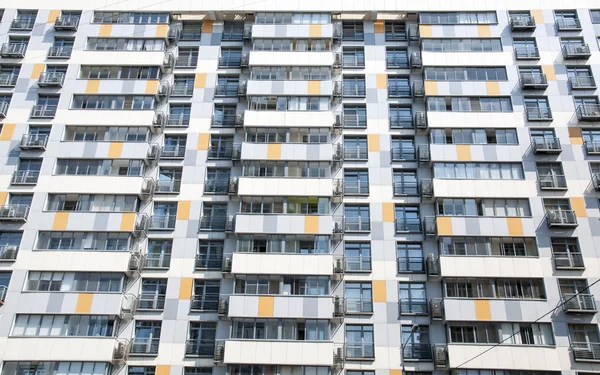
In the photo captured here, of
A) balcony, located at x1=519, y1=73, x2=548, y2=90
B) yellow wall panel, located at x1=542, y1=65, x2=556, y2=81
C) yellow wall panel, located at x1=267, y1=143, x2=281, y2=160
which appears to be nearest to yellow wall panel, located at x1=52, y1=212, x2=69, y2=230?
yellow wall panel, located at x1=267, y1=143, x2=281, y2=160

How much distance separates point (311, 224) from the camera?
3894 centimetres

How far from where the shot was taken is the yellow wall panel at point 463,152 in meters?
40.7

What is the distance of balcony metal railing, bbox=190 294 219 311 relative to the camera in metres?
37.7

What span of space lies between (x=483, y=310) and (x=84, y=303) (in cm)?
2583

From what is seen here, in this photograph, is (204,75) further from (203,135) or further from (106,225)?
(106,225)

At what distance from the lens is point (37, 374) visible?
A: 35.1 meters

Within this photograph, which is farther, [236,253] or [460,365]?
[236,253]

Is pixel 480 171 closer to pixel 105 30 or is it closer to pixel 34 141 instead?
pixel 105 30

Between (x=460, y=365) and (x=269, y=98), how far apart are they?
Answer: 2358 cm

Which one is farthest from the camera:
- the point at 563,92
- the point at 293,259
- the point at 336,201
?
the point at 563,92

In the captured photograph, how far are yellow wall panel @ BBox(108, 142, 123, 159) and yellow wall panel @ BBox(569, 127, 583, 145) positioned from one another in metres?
33.4

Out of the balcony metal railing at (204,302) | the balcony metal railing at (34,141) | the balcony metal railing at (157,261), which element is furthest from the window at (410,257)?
the balcony metal railing at (34,141)

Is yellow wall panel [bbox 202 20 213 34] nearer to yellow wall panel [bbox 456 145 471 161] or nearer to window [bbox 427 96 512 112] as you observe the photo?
window [bbox 427 96 512 112]

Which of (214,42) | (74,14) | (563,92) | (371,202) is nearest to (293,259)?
(371,202)
